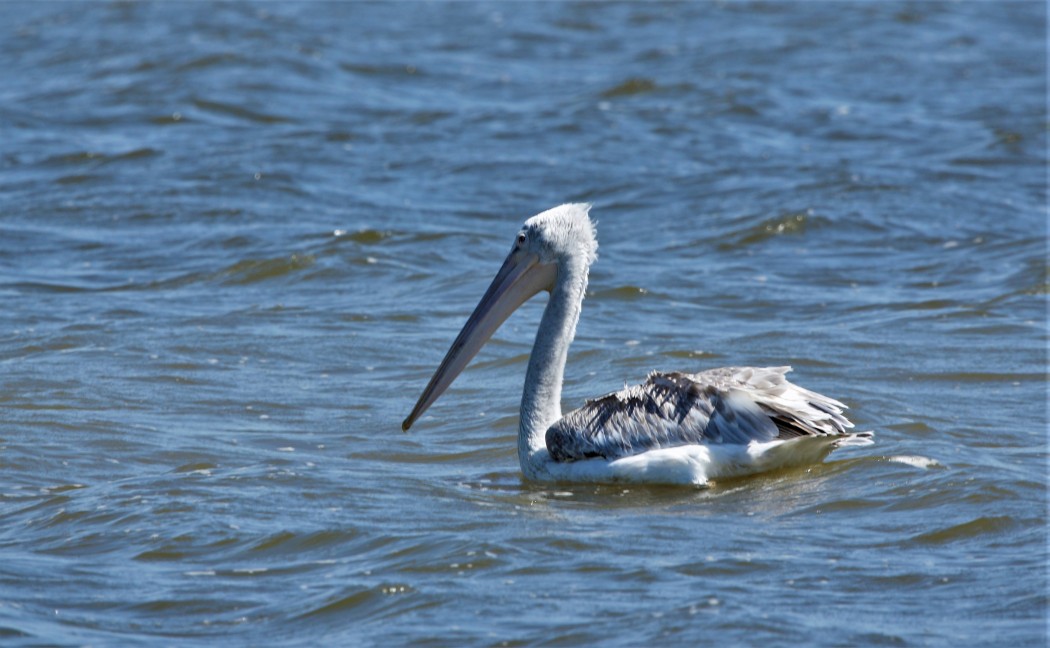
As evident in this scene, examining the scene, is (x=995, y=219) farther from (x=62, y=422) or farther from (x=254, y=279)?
(x=62, y=422)

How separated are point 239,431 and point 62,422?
0.76 metres

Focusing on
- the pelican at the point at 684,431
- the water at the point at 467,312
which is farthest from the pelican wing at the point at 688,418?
the water at the point at 467,312

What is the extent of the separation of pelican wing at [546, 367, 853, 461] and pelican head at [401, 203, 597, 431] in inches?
24.9

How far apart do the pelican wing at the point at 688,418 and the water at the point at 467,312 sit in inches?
7.8

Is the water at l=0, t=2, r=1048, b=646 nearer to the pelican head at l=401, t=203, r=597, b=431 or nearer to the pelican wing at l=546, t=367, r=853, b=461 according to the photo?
the pelican wing at l=546, t=367, r=853, b=461

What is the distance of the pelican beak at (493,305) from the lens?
6402 mm

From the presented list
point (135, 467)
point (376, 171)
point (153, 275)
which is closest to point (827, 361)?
point (135, 467)

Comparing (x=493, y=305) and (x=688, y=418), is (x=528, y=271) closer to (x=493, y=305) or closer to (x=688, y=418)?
(x=493, y=305)

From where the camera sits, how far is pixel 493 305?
254 inches

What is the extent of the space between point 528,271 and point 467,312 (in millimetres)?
2442

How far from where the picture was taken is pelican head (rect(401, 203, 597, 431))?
6344 millimetres

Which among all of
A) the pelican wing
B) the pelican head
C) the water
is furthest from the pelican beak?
the pelican wing

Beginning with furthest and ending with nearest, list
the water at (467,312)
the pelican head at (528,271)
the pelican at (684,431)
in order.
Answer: the pelican head at (528,271) < the pelican at (684,431) < the water at (467,312)

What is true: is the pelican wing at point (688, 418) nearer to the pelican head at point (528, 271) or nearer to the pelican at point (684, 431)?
the pelican at point (684, 431)
